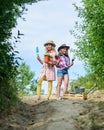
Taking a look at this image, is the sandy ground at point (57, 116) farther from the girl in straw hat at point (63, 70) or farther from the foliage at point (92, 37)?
the foliage at point (92, 37)

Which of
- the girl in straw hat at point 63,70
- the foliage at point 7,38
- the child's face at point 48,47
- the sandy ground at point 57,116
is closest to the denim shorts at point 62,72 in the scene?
the girl in straw hat at point 63,70

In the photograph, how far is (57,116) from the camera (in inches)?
463

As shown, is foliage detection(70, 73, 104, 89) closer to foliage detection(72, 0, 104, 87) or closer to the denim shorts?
foliage detection(72, 0, 104, 87)

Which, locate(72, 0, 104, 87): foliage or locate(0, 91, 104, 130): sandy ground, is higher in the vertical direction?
locate(72, 0, 104, 87): foliage

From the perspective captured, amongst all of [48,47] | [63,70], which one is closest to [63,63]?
[63,70]

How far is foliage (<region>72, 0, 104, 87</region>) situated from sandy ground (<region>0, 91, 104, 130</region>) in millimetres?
11612

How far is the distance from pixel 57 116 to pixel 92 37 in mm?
14682

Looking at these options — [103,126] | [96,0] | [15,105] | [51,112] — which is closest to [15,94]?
[15,105]

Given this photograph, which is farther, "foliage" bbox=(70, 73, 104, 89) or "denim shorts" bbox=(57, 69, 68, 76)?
"foliage" bbox=(70, 73, 104, 89)

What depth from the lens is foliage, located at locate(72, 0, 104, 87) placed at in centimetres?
2523

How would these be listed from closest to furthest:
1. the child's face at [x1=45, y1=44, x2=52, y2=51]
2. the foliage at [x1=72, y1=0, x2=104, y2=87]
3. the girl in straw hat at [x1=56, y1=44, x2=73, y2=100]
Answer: the girl in straw hat at [x1=56, y1=44, x2=73, y2=100]
the child's face at [x1=45, y1=44, x2=52, y2=51]
the foliage at [x1=72, y1=0, x2=104, y2=87]

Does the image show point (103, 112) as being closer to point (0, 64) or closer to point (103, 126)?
point (103, 126)

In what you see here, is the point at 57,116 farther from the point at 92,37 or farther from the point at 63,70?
the point at 92,37

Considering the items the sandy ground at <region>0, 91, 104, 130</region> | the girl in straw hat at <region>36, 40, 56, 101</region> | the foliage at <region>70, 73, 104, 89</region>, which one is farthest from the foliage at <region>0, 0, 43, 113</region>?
the foliage at <region>70, 73, 104, 89</region>
